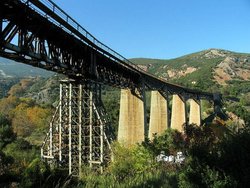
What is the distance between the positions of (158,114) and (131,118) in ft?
37.5

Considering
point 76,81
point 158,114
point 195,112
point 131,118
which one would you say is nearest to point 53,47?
point 76,81

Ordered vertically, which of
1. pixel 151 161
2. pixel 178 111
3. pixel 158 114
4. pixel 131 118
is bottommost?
pixel 151 161

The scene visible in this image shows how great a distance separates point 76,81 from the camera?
3095 centimetres

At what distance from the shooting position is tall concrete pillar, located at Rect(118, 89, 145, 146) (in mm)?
43469

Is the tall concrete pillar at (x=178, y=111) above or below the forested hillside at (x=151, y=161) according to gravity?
above

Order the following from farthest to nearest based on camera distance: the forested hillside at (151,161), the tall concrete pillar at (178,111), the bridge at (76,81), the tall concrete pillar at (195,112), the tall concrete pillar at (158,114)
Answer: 1. the tall concrete pillar at (195,112)
2. the tall concrete pillar at (178,111)
3. the tall concrete pillar at (158,114)
4. the bridge at (76,81)
5. the forested hillside at (151,161)

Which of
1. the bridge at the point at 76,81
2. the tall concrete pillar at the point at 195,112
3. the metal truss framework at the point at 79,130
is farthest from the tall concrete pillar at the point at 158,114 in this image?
the tall concrete pillar at the point at 195,112

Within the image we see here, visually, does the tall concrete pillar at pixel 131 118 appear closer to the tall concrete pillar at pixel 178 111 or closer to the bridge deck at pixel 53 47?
the bridge deck at pixel 53 47

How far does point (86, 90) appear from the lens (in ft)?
103

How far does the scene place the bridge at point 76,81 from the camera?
1928 cm

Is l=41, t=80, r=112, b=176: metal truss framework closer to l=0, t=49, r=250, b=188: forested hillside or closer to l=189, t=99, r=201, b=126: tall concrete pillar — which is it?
l=0, t=49, r=250, b=188: forested hillside

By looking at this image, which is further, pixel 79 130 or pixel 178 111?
pixel 178 111

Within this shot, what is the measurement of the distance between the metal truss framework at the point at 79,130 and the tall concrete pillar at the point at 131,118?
36.4ft

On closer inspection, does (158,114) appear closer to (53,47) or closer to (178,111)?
(178,111)
